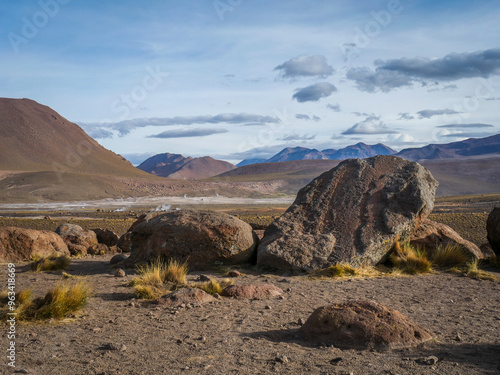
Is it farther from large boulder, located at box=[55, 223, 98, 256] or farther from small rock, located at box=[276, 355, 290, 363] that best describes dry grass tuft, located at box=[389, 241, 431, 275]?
large boulder, located at box=[55, 223, 98, 256]

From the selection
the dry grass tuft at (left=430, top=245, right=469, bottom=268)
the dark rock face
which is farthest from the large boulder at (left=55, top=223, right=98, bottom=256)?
the dark rock face

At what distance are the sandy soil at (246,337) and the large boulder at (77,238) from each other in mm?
7236

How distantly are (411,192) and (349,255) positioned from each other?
2698 millimetres

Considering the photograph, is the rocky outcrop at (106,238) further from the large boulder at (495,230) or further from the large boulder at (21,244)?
the large boulder at (495,230)

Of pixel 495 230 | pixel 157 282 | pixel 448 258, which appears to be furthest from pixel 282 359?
pixel 495 230

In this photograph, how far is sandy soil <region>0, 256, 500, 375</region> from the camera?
16.2 feet

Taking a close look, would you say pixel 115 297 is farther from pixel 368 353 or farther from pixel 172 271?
pixel 368 353

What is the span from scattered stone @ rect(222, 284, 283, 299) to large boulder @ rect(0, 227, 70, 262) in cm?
809

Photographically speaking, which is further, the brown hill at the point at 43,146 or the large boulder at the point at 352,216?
the brown hill at the point at 43,146

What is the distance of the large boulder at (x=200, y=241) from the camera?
Answer: 38.6 feet

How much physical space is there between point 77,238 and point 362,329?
14748 millimetres

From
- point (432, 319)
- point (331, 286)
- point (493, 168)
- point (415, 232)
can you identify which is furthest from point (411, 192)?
point (493, 168)

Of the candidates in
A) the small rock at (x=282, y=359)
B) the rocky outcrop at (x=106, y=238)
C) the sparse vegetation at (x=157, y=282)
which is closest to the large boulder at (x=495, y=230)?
the sparse vegetation at (x=157, y=282)

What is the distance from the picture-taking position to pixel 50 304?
6.90m
